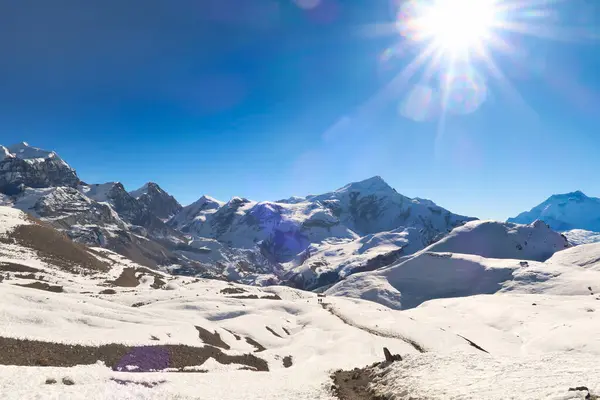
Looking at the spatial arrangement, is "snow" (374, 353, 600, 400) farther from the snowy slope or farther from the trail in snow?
the trail in snow

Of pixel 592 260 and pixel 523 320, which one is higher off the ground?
pixel 592 260

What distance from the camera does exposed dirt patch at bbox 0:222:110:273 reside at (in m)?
116

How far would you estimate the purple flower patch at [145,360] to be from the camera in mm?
33656

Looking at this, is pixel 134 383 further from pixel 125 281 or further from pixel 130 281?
pixel 130 281

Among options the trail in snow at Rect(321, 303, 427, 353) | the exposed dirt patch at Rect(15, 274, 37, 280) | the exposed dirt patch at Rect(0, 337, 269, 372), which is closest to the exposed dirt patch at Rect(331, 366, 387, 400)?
the exposed dirt patch at Rect(0, 337, 269, 372)

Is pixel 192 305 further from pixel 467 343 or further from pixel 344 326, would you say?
pixel 467 343

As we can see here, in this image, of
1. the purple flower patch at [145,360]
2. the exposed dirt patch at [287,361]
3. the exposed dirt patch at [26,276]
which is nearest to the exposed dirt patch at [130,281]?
the exposed dirt patch at [26,276]

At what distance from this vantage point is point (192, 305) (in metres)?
72.0

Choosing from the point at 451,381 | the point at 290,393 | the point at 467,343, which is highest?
the point at 451,381

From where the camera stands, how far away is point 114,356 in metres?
34.6

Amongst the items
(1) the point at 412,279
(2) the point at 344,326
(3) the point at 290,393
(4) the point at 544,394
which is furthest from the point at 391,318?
(1) the point at 412,279

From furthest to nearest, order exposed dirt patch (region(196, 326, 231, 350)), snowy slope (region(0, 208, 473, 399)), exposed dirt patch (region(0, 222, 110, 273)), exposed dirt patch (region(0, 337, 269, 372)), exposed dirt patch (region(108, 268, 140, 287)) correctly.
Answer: exposed dirt patch (region(0, 222, 110, 273)) < exposed dirt patch (region(108, 268, 140, 287)) < exposed dirt patch (region(196, 326, 231, 350)) < exposed dirt patch (region(0, 337, 269, 372)) < snowy slope (region(0, 208, 473, 399))

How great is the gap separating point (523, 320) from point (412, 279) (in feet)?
332

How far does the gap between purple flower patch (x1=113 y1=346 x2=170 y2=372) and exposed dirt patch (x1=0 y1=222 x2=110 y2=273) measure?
3731 inches
